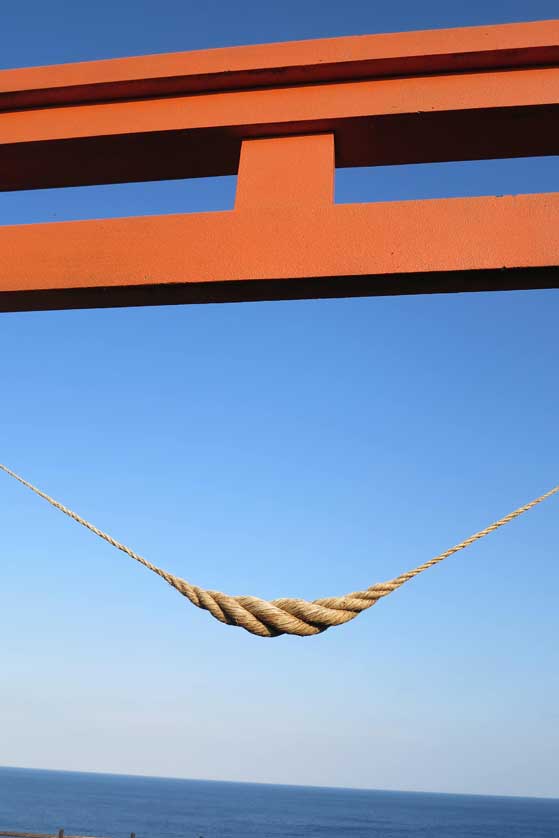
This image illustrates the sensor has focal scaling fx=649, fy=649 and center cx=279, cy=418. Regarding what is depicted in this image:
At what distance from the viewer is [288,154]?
4.21ft

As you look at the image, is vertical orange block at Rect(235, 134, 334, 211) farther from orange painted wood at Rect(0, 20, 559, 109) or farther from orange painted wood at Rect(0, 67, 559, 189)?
orange painted wood at Rect(0, 20, 559, 109)

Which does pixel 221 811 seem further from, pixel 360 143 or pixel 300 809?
pixel 360 143

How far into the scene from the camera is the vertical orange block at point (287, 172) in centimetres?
121

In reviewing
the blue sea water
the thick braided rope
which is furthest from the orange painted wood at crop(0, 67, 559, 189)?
the blue sea water

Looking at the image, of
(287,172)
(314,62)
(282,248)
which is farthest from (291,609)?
(314,62)

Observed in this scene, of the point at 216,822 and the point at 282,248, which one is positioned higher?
the point at 282,248

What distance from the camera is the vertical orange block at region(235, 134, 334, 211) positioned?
121 centimetres

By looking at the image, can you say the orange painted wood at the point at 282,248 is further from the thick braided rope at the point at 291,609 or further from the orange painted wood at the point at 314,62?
the thick braided rope at the point at 291,609

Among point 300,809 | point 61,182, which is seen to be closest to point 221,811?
point 300,809

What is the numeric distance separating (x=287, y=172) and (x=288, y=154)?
0.06 metres

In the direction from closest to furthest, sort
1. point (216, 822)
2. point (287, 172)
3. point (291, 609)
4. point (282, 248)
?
point (291, 609) < point (282, 248) < point (287, 172) < point (216, 822)

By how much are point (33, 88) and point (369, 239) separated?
880 millimetres

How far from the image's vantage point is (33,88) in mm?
1444

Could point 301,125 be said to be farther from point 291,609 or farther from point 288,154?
point 291,609
